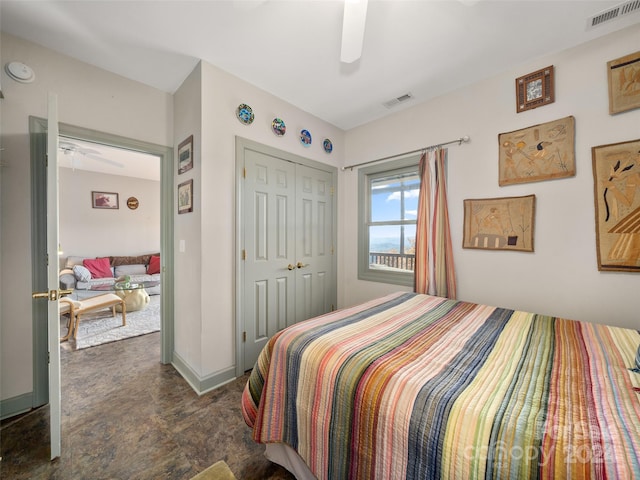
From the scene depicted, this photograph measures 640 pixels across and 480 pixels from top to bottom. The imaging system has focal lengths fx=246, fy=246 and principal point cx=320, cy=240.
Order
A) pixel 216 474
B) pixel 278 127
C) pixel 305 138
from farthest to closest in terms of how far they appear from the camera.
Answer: pixel 305 138
pixel 278 127
pixel 216 474

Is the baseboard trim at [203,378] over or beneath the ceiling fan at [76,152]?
beneath

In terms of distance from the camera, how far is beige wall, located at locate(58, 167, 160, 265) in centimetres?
494

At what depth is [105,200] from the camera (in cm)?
539

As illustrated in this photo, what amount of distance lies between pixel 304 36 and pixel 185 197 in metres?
1.59

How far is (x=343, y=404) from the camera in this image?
0.98m

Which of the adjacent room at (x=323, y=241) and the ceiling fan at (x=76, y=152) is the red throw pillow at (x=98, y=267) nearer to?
the ceiling fan at (x=76, y=152)

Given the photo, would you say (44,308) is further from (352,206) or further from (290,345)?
(352,206)

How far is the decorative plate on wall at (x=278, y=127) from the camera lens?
2471mm

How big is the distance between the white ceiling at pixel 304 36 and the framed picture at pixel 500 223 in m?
1.13

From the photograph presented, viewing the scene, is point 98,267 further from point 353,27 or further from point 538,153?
point 538,153

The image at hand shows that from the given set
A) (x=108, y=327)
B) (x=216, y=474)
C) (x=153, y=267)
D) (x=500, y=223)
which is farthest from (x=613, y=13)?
(x=153, y=267)

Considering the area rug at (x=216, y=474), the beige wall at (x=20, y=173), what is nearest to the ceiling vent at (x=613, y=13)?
the area rug at (x=216, y=474)

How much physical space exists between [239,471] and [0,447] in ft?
4.80

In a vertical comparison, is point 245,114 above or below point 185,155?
above
